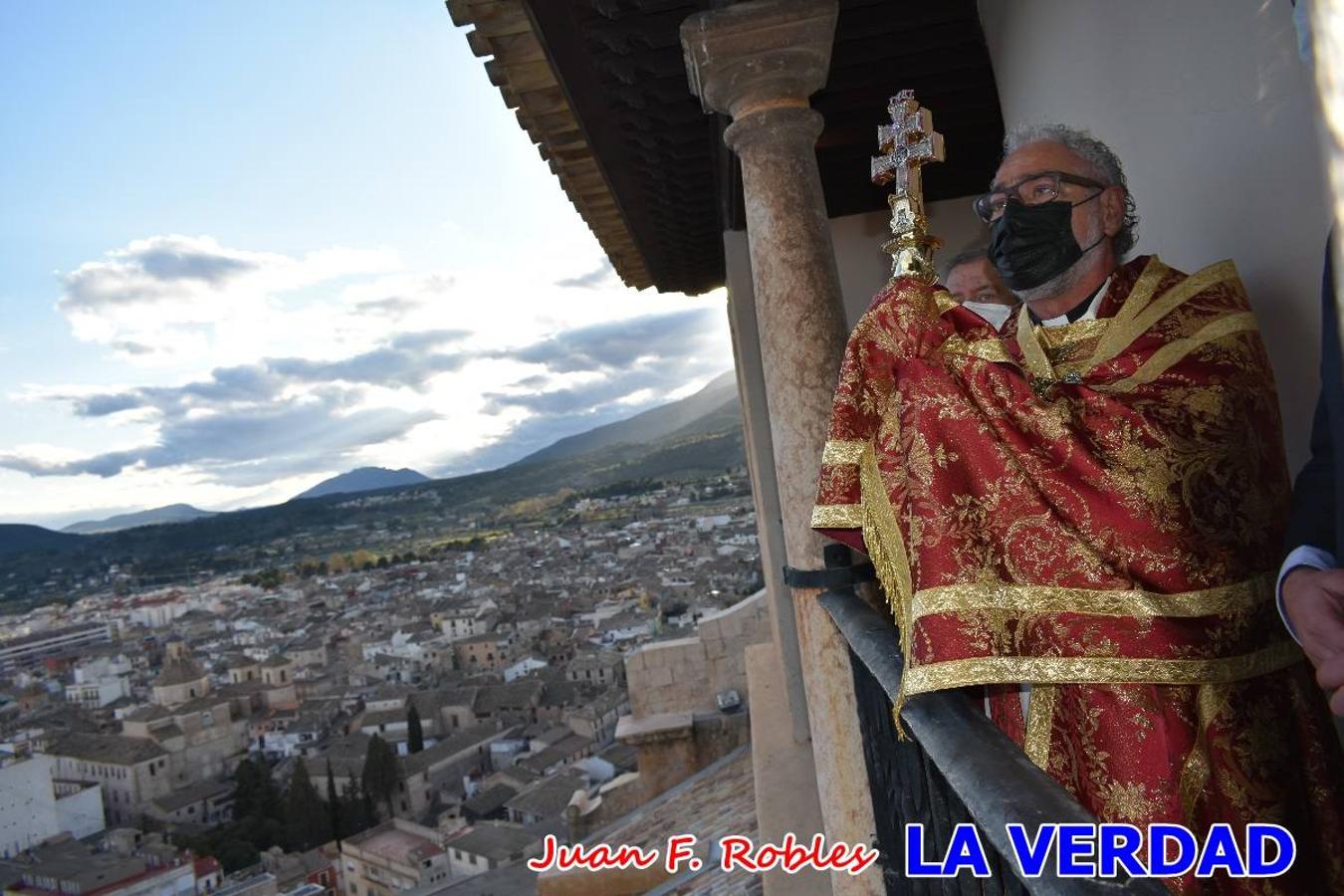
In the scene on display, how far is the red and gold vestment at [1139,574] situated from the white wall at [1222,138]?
298 millimetres

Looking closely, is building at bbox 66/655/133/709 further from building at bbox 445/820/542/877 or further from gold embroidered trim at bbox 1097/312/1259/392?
gold embroidered trim at bbox 1097/312/1259/392

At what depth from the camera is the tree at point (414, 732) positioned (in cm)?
4032

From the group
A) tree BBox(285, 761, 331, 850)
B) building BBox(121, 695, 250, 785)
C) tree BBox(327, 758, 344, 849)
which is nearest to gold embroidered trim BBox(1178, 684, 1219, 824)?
tree BBox(327, 758, 344, 849)

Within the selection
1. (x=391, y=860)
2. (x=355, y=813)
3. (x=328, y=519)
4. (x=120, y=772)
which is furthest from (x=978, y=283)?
(x=328, y=519)

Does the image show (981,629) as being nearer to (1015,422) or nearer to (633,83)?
(1015,422)

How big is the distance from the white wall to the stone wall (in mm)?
7748

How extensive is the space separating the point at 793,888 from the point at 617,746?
104 ft

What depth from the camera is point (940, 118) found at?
424 centimetres

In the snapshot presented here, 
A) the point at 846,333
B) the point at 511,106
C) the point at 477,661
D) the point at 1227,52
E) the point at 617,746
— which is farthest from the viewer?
the point at 477,661

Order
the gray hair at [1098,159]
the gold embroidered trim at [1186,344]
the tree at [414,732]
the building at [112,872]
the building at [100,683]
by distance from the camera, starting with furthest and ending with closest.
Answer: the building at [100,683] → the tree at [414,732] → the building at [112,872] → the gray hair at [1098,159] → the gold embroidered trim at [1186,344]

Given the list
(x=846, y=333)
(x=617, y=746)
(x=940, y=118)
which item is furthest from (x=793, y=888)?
(x=617, y=746)

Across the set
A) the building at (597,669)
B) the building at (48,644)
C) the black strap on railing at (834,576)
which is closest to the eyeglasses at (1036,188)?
the black strap on railing at (834,576)

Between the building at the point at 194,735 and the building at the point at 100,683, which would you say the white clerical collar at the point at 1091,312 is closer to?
the building at the point at 194,735

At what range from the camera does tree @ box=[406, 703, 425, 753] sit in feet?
132
